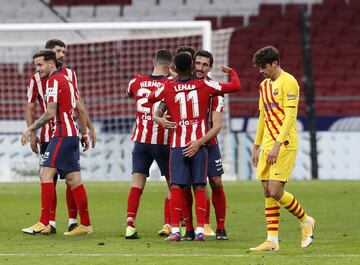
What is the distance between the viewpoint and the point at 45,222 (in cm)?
1148

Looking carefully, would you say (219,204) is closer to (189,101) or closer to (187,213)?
(187,213)

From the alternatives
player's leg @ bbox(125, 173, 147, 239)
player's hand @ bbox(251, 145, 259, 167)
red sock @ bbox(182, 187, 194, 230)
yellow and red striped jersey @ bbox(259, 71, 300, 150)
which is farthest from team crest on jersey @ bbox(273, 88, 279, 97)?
player's leg @ bbox(125, 173, 147, 239)

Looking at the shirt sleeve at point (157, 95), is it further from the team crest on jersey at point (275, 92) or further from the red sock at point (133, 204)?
the team crest on jersey at point (275, 92)

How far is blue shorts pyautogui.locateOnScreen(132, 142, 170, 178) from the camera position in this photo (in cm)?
1142

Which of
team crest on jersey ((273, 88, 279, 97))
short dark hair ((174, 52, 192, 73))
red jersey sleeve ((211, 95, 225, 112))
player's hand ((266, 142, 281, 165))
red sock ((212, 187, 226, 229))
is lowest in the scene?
red sock ((212, 187, 226, 229))

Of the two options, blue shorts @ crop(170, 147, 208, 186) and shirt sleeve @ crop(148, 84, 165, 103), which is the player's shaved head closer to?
shirt sleeve @ crop(148, 84, 165, 103)

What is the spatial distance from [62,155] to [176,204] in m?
1.46

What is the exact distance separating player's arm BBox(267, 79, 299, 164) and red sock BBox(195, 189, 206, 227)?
41.4 inches

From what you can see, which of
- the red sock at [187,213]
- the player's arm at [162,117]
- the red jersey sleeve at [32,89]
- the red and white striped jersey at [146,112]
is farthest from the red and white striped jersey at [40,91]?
the red sock at [187,213]

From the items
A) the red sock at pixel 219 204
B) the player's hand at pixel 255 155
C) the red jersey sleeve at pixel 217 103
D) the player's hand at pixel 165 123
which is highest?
the red jersey sleeve at pixel 217 103

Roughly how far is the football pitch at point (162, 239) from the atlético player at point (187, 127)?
0.37 m

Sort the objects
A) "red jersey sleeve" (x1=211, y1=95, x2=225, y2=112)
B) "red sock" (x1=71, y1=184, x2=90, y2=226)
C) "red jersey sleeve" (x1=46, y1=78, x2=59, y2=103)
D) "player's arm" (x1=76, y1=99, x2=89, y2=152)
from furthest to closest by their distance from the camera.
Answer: "player's arm" (x1=76, y1=99, x2=89, y2=152), "red sock" (x1=71, y1=184, x2=90, y2=226), "red jersey sleeve" (x1=46, y1=78, x2=59, y2=103), "red jersey sleeve" (x1=211, y1=95, x2=225, y2=112)

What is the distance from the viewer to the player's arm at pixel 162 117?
10617 millimetres

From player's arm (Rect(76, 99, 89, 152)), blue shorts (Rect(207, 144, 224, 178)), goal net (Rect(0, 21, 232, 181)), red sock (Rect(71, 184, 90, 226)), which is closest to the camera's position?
blue shorts (Rect(207, 144, 224, 178))
